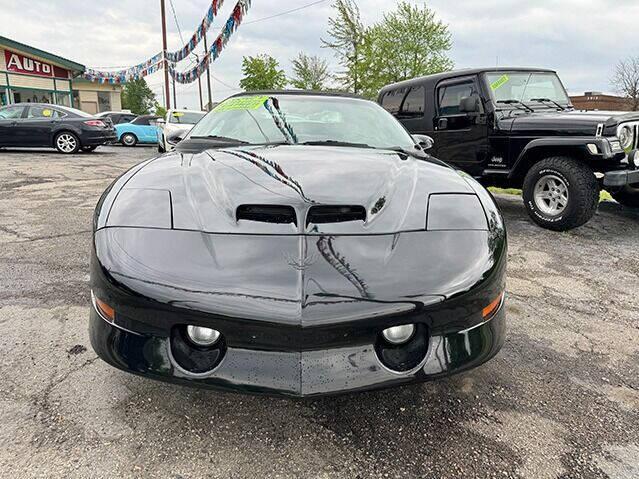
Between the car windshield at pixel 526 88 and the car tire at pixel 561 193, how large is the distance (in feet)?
3.52

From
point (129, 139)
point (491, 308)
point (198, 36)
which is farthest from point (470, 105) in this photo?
point (198, 36)

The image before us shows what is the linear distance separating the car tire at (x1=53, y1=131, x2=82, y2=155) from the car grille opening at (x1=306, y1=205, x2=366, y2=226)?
12370 millimetres

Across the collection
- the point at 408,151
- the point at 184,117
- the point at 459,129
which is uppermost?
the point at 184,117

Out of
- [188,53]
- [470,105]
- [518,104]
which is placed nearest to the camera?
[470,105]

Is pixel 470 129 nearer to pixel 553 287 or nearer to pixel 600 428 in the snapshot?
pixel 553 287

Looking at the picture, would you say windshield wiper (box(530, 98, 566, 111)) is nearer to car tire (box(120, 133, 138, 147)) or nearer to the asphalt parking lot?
the asphalt parking lot

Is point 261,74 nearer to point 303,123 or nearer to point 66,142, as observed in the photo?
point 66,142

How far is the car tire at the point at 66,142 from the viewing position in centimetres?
1173

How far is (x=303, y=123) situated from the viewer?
2.73 m

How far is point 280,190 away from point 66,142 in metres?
12.3

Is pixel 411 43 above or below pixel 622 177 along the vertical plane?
above

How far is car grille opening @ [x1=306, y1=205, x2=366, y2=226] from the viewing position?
5.05ft

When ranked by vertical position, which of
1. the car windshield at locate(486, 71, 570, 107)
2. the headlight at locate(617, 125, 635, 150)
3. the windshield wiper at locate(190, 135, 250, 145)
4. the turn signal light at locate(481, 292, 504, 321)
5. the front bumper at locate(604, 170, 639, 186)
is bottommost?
the turn signal light at locate(481, 292, 504, 321)

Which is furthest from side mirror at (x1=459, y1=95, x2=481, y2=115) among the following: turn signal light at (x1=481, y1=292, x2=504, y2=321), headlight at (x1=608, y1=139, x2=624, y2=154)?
turn signal light at (x1=481, y1=292, x2=504, y2=321)
